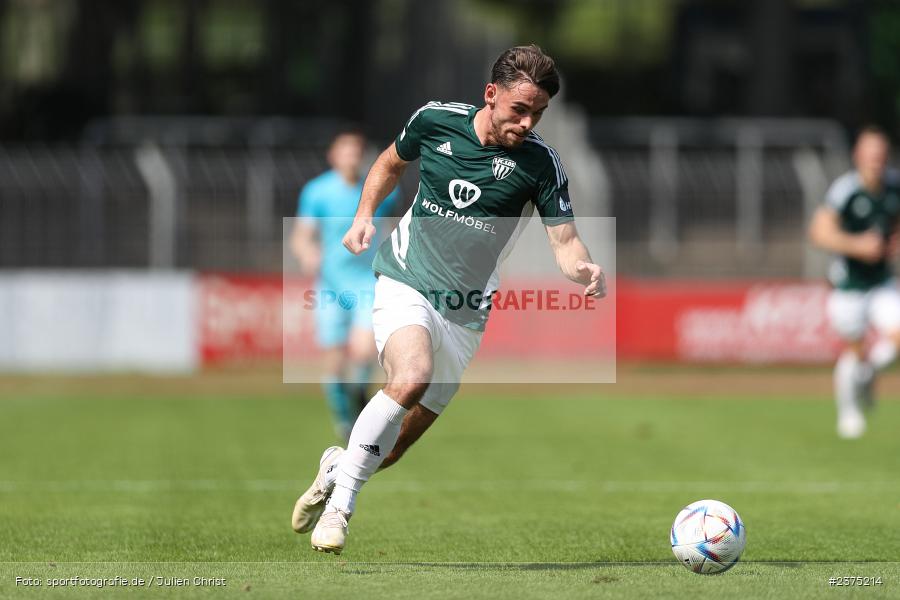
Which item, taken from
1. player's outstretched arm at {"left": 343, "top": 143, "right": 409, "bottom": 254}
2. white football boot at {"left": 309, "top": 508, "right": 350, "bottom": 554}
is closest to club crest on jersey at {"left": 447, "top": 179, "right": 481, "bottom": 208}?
player's outstretched arm at {"left": 343, "top": 143, "right": 409, "bottom": 254}

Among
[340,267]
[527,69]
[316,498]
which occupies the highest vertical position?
[527,69]

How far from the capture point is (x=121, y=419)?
16.1 metres

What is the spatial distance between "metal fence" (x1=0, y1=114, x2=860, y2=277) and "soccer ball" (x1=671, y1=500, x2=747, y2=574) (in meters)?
17.0

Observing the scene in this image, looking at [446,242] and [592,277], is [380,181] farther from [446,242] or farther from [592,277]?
[592,277]

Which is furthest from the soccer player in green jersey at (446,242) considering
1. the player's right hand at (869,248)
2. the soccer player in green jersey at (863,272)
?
the soccer player in green jersey at (863,272)

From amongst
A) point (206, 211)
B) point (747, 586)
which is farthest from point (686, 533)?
point (206, 211)

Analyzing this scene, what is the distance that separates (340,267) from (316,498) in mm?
5502

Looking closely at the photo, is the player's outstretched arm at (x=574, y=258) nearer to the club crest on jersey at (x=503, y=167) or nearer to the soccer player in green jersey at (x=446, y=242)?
the soccer player in green jersey at (x=446, y=242)

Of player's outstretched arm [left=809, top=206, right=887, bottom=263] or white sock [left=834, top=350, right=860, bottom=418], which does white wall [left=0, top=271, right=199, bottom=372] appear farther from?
player's outstretched arm [left=809, top=206, right=887, bottom=263]

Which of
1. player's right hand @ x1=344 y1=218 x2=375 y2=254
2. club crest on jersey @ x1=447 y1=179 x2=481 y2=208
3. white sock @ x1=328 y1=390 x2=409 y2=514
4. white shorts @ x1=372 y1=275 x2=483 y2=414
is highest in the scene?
club crest on jersey @ x1=447 y1=179 x2=481 y2=208

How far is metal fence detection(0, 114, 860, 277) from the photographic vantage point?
77.7 ft

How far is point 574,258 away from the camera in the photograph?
730 cm

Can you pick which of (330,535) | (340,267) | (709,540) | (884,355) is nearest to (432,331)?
(330,535)

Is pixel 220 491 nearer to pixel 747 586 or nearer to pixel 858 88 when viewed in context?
pixel 747 586
